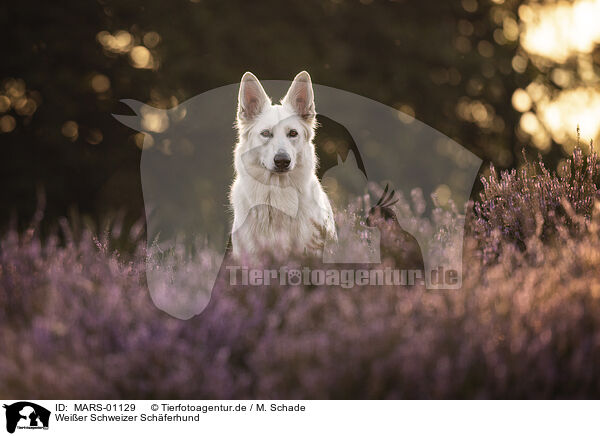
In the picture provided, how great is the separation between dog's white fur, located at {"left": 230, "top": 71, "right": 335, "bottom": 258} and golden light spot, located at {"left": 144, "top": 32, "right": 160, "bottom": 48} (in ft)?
13.1

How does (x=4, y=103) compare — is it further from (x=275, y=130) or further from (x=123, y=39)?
(x=275, y=130)

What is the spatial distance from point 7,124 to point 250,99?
5.14m

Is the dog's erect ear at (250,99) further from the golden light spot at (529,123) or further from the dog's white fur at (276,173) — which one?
the golden light spot at (529,123)

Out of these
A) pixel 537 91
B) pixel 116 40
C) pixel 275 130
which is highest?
pixel 116 40

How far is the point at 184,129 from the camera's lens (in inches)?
317

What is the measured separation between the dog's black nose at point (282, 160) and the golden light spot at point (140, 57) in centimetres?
470

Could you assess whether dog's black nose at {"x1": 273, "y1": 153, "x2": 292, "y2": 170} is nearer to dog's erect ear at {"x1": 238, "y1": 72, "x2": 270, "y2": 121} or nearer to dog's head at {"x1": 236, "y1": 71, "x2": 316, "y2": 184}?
dog's head at {"x1": 236, "y1": 71, "x2": 316, "y2": 184}

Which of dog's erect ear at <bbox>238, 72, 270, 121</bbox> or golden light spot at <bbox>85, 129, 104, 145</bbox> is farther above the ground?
golden light spot at <bbox>85, 129, 104, 145</bbox>

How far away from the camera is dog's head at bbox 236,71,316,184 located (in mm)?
4379

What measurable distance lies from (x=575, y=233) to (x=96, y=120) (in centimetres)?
675

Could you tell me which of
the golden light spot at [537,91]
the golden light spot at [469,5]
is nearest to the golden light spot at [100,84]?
the golden light spot at [469,5]
